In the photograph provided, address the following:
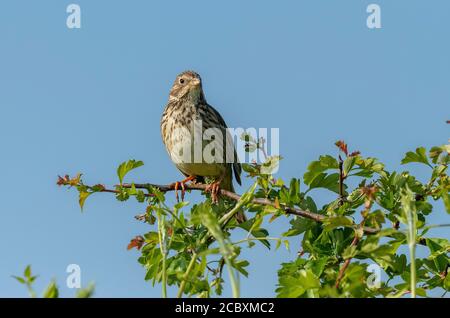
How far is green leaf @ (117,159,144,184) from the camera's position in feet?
12.7

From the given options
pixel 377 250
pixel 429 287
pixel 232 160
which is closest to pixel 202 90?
pixel 232 160

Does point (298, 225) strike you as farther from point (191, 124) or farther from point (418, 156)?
point (191, 124)

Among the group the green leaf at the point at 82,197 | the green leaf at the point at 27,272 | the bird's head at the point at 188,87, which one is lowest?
the green leaf at the point at 82,197

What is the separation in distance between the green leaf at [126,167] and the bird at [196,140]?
3527 mm

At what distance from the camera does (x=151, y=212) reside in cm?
374

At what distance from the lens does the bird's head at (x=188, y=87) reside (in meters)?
8.63

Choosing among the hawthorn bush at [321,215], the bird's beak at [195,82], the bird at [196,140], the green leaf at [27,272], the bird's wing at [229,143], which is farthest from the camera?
the bird's beak at [195,82]

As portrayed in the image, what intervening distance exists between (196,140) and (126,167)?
13.2ft

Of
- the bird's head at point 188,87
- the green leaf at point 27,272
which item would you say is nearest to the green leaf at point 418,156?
the green leaf at point 27,272

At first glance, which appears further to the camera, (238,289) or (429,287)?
(429,287)

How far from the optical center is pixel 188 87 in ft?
28.6

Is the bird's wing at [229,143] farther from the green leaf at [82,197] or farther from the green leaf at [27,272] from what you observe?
the green leaf at [27,272]
